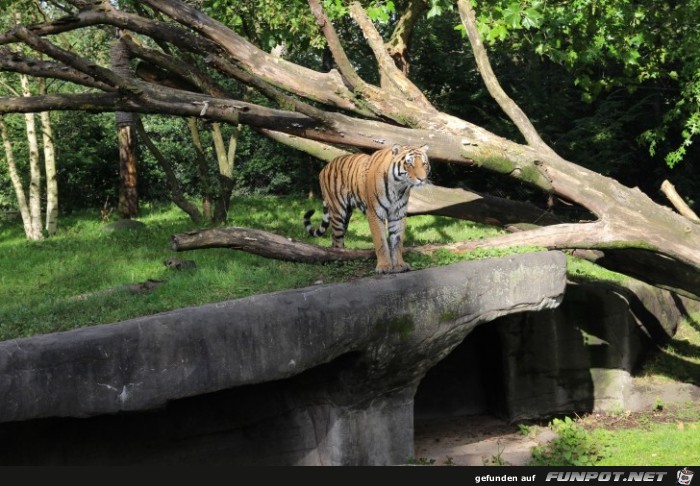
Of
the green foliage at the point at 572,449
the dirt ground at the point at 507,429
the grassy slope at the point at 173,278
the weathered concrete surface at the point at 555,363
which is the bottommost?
the dirt ground at the point at 507,429

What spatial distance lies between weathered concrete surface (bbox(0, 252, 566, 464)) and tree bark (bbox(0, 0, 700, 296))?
100 cm

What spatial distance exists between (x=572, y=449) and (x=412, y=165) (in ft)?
11.6

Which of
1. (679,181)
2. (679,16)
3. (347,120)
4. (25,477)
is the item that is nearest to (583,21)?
(679,16)

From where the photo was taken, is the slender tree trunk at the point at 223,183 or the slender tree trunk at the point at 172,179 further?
the slender tree trunk at the point at 223,183

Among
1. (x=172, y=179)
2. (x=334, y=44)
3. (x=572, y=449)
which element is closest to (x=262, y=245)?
(x=334, y=44)

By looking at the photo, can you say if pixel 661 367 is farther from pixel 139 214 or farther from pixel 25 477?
pixel 139 214

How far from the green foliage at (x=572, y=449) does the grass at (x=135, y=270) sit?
2.25m

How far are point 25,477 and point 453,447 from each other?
193 inches

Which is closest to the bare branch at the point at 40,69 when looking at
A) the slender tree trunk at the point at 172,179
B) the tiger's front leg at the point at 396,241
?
the tiger's front leg at the point at 396,241

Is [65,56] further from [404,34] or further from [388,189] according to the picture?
[404,34]

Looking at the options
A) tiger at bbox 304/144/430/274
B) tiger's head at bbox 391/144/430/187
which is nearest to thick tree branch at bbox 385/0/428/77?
tiger at bbox 304/144/430/274

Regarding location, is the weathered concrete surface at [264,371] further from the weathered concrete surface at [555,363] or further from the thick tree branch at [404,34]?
the thick tree branch at [404,34]

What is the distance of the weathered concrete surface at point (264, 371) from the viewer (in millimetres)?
6570

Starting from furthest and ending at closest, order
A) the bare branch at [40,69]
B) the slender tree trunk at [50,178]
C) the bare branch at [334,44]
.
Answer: the slender tree trunk at [50,178] < the bare branch at [334,44] < the bare branch at [40,69]
